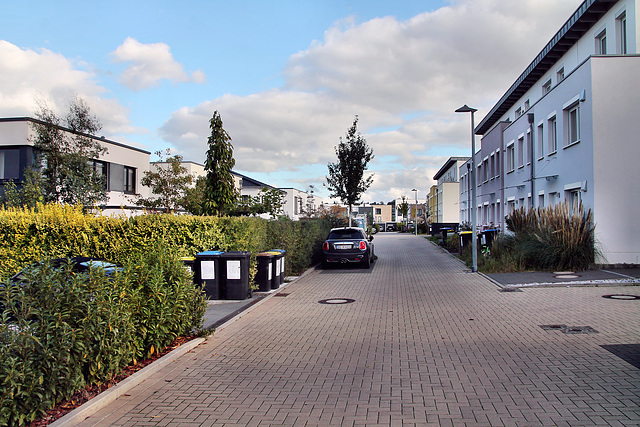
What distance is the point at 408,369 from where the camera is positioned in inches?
237

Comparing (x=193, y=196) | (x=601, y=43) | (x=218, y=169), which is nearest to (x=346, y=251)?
(x=218, y=169)

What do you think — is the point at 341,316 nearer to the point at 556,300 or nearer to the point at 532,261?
the point at 556,300

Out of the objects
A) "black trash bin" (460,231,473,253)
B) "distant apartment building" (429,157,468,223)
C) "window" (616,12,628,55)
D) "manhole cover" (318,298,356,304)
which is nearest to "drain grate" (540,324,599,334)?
"manhole cover" (318,298,356,304)

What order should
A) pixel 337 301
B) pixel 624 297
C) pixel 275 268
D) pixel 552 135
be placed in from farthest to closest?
1. pixel 552 135
2. pixel 275 268
3. pixel 337 301
4. pixel 624 297

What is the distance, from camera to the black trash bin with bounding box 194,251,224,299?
11102 millimetres

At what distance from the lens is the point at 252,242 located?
1271 centimetres

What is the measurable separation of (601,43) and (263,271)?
17312 mm

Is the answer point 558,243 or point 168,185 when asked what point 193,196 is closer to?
point 168,185

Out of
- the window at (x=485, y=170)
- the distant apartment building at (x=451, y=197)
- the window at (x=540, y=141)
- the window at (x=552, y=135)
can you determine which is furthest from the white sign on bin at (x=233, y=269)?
the distant apartment building at (x=451, y=197)

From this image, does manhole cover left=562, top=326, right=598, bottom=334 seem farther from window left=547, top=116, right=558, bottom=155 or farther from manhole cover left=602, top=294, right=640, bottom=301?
window left=547, top=116, right=558, bottom=155

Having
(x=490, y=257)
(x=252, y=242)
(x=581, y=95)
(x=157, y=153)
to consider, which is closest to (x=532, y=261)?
(x=490, y=257)

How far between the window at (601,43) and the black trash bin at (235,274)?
17566 mm

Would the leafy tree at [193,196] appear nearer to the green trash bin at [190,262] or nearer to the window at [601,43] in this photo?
the green trash bin at [190,262]

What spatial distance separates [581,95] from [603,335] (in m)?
11.5
